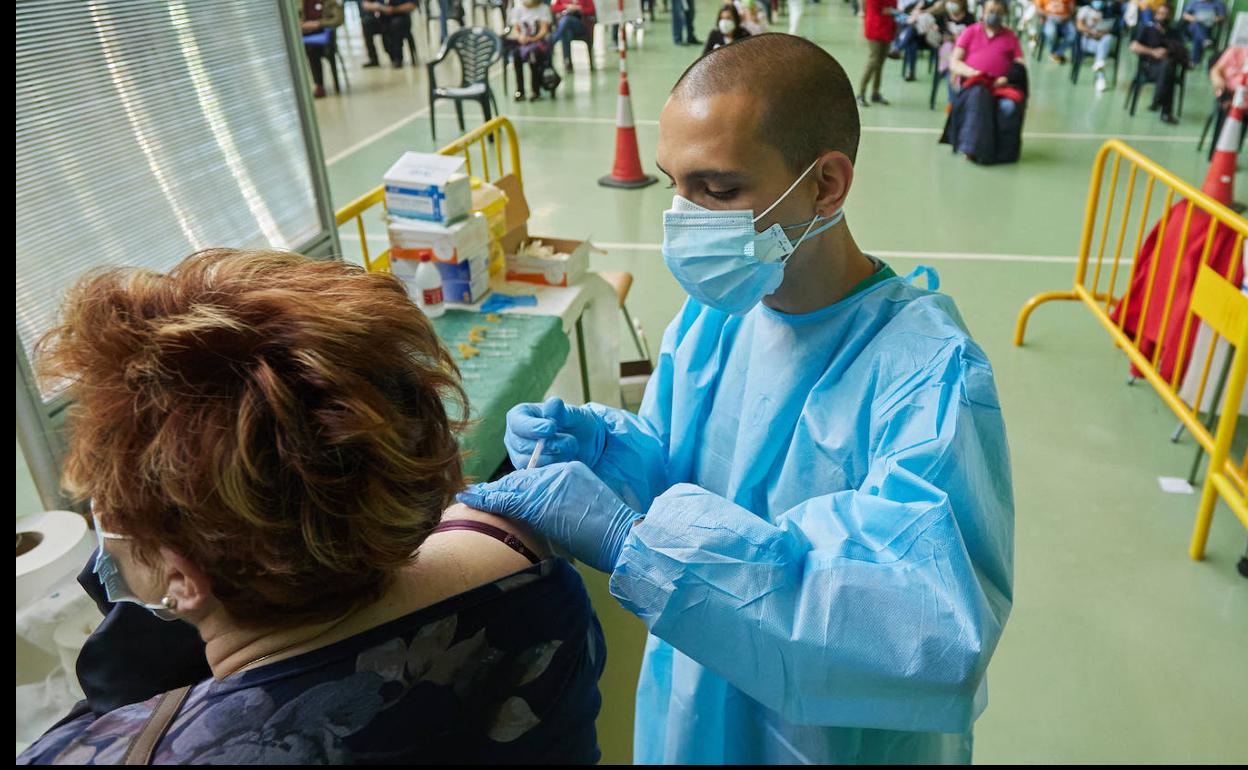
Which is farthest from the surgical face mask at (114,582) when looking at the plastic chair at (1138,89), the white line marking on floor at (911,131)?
the plastic chair at (1138,89)

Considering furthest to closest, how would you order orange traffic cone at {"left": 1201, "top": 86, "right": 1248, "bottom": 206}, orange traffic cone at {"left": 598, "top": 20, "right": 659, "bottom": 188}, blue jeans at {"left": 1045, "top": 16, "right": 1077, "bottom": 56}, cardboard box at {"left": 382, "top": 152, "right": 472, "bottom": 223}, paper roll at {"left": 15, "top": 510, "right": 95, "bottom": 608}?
blue jeans at {"left": 1045, "top": 16, "right": 1077, "bottom": 56} → orange traffic cone at {"left": 598, "top": 20, "right": 659, "bottom": 188} → orange traffic cone at {"left": 1201, "top": 86, "right": 1248, "bottom": 206} → cardboard box at {"left": 382, "top": 152, "right": 472, "bottom": 223} → paper roll at {"left": 15, "top": 510, "right": 95, "bottom": 608}

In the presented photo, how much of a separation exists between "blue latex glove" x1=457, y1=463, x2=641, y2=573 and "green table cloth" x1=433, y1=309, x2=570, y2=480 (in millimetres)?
986

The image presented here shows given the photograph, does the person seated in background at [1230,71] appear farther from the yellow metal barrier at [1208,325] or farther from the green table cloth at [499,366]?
the green table cloth at [499,366]

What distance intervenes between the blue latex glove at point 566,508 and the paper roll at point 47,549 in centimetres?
113

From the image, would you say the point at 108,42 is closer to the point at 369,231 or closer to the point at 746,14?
the point at 369,231

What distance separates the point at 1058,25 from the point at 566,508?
12.8 meters

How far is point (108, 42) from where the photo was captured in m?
2.32

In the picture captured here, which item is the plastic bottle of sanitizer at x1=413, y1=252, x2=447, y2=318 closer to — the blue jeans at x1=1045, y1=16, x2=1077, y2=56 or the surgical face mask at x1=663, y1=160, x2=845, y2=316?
the surgical face mask at x1=663, y1=160, x2=845, y2=316

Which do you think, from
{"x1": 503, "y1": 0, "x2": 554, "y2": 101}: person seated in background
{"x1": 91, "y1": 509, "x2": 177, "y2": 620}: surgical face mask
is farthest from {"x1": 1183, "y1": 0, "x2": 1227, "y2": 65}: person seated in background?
{"x1": 91, "y1": 509, "x2": 177, "y2": 620}: surgical face mask

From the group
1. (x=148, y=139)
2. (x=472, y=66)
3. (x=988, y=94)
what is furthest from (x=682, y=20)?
(x=148, y=139)

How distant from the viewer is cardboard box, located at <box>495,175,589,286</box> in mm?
3240

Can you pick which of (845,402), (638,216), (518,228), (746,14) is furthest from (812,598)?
(746,14)

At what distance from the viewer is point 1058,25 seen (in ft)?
37.9

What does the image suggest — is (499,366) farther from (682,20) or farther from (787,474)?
(682,20)
